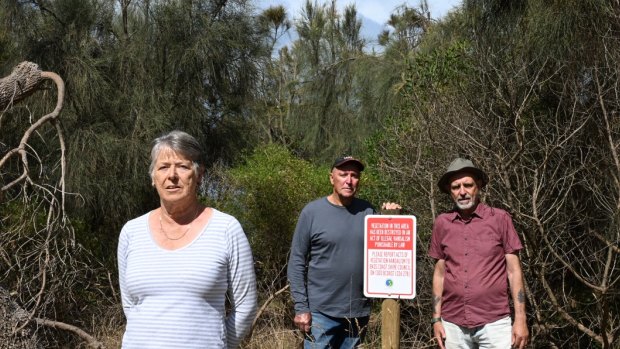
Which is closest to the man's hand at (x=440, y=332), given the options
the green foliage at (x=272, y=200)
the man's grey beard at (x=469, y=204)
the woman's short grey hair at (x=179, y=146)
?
the man's grey beard at (x=469, y=204)

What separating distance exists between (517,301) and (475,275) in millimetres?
236

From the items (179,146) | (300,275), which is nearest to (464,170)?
(300,275)

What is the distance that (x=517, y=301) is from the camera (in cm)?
362

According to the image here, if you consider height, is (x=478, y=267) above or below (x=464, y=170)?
below

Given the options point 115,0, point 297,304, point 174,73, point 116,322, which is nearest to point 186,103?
point 174,73

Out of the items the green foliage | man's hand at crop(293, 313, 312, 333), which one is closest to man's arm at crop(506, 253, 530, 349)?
man's hand at crop(293, 313, 312, 333)

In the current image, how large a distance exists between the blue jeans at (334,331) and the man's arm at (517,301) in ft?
2.74

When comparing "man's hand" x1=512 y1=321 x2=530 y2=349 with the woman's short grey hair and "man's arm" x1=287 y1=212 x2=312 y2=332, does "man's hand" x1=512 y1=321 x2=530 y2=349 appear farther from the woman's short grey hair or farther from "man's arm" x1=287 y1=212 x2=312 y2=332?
the woman's short grey hair

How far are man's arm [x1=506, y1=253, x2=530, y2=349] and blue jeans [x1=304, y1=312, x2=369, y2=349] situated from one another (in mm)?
836

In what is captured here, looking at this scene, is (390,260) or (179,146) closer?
(179,146)

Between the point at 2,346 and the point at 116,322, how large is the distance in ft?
6.60

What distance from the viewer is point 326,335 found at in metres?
4.07

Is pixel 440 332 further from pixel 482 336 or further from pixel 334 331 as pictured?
pixel 334 331

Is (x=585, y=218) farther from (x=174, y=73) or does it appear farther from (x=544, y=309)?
(x=174, y=73)
